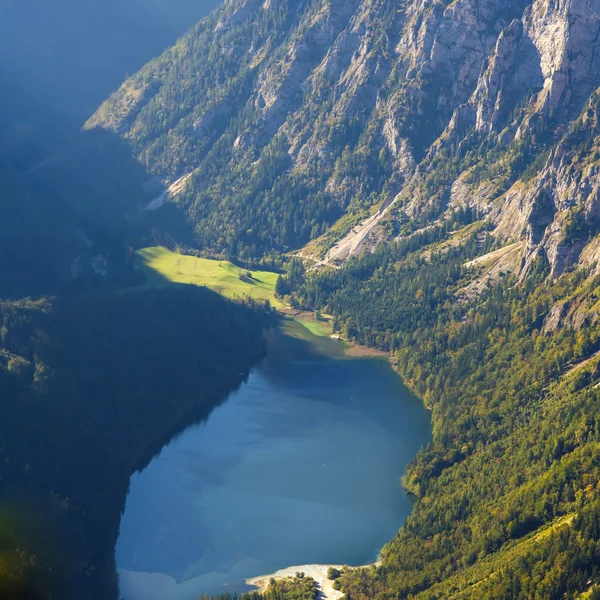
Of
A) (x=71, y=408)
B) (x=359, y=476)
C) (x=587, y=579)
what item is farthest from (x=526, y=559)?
(x=71, y=408)

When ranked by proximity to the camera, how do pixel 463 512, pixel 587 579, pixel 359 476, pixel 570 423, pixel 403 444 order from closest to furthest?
1. pixel 587 579
2. pixel 463 512
3. pixel 570 423
4. pixel 359 476
5. pixel 403 444

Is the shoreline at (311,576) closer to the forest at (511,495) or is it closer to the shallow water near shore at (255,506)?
the shallow water near shore at (255,506)

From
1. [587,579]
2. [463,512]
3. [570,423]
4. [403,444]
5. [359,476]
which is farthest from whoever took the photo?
[403,444]

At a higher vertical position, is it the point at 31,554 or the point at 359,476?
the point at 359,476

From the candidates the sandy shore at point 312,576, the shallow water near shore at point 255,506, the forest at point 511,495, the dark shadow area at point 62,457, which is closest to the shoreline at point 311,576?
the sandy shore at point 312,576

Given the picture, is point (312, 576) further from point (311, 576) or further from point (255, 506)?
point (255, 506)

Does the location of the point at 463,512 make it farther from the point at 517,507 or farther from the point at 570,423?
the point at 570,423

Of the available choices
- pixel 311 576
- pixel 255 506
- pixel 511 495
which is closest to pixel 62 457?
pixel 255 506
